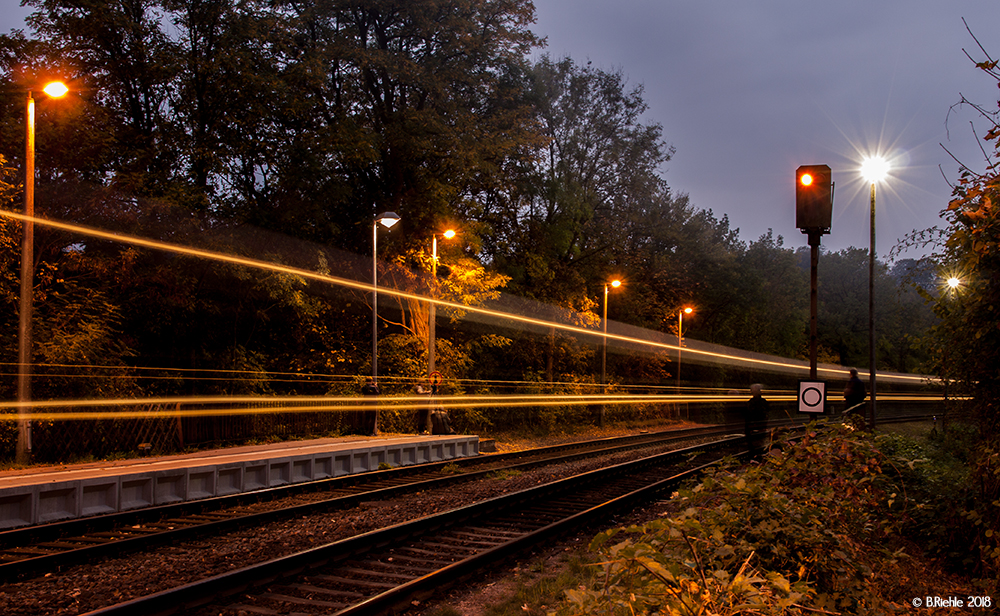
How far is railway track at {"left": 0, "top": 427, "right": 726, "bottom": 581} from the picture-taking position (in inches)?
300

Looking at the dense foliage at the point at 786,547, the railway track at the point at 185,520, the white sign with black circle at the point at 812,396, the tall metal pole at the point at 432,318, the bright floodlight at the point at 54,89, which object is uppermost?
the bright floodlight at the point at 54,89

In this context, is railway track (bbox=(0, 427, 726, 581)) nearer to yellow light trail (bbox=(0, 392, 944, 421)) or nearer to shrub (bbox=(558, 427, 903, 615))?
shrub (bbox=(558, 427, 903, 615))

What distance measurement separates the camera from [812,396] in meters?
9.23

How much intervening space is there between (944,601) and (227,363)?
2093 centimetres

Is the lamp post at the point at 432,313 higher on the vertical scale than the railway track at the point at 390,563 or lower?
higher

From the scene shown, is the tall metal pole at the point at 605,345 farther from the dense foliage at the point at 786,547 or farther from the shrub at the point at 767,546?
the shrub at the point at 767,546

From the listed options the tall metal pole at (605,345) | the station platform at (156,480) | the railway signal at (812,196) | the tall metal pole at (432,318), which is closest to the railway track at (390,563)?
the station platform at (156,480)

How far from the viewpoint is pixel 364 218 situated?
88.7 ft

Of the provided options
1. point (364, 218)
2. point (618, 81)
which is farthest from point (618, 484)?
Result: point (618, 81)

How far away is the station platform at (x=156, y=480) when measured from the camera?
29.7 ft

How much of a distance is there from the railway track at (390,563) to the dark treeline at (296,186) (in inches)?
264

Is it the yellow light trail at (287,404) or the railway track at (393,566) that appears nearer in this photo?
the railway track at (393,566)

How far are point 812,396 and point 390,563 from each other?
585 centimetres

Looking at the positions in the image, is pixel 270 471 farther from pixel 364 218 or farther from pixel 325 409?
pixel 364 218
